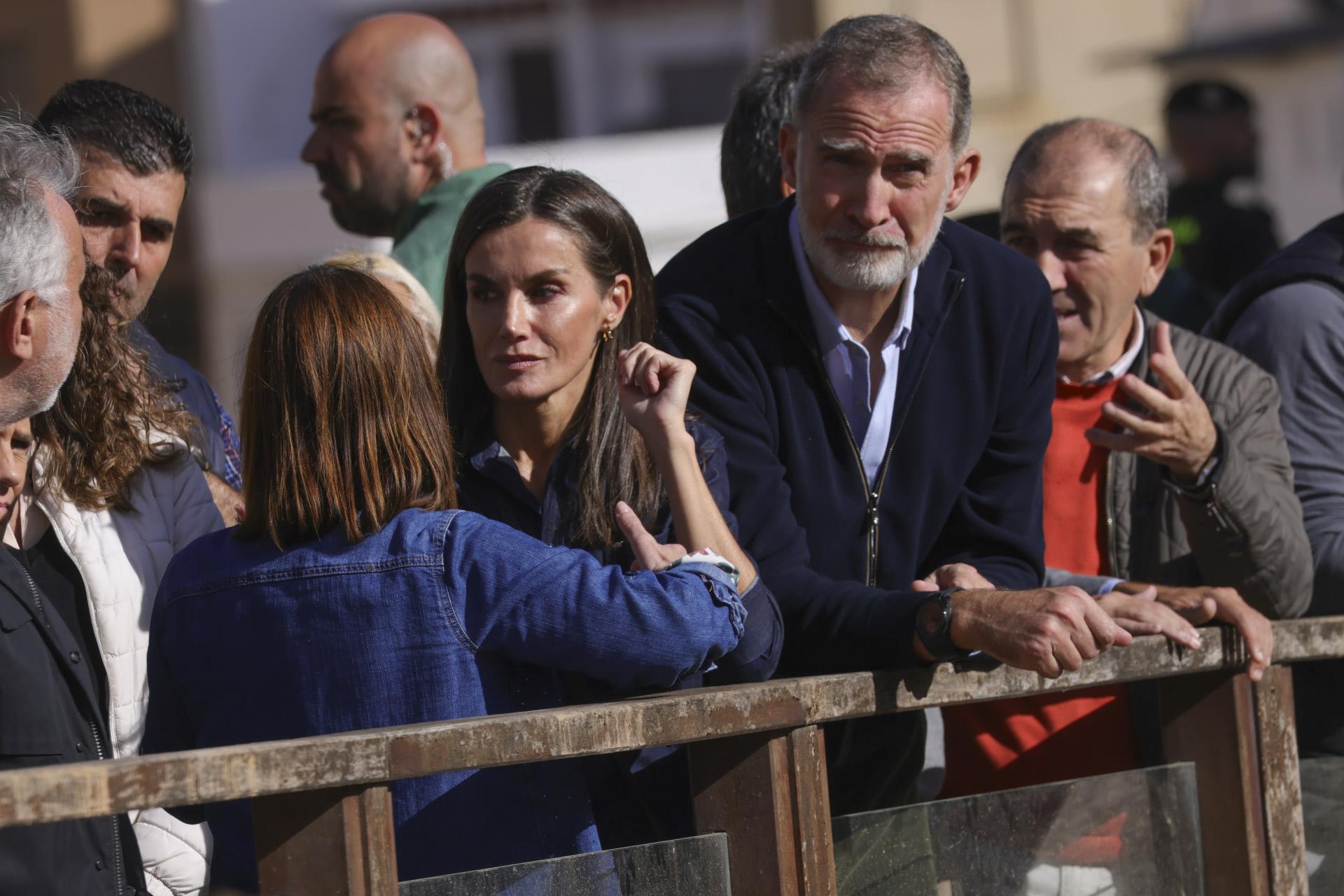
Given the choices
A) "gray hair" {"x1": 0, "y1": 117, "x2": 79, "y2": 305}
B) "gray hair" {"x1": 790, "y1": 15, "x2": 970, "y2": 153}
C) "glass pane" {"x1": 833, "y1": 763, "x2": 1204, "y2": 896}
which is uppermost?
"gray hair" {"x1": 790, "y1": 15, "x2": 970, "y2": 153}

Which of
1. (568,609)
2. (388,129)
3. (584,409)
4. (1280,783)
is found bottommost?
(1280,783)

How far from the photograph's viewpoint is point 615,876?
2266mm

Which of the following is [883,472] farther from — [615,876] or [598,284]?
[615,876]

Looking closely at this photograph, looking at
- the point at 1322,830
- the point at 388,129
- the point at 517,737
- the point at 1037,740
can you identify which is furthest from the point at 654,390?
the point at 388,129

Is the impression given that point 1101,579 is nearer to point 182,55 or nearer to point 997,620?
point 997,620

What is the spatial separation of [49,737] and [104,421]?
2.18ft

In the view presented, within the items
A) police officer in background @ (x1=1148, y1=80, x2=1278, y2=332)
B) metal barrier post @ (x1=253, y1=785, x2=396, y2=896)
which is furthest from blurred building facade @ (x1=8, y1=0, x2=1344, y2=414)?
metal barrier post @ (x1=253, y1=785, x2=396, y2=896)

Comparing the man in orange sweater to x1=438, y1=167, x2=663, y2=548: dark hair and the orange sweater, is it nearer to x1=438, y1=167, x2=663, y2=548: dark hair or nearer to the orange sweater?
the orange sweater

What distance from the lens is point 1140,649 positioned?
9.25 ft

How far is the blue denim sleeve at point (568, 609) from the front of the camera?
2260 millimetres

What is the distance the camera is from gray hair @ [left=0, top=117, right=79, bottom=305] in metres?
2.47

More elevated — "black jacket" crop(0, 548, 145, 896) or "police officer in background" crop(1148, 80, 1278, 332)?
"police officer in background" crop(1148, 80, 1278, 332)

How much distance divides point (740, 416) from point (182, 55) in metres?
15.6

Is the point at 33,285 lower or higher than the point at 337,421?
higher
